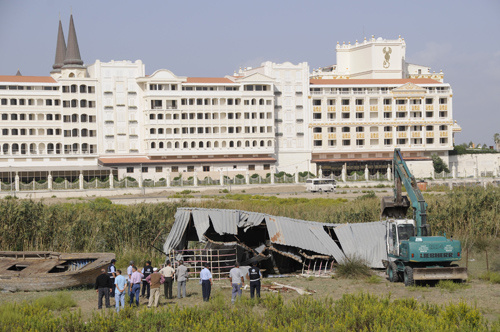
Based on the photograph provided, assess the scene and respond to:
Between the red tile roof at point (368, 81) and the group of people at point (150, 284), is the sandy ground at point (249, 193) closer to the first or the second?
the red tile roof at point (368, 81)

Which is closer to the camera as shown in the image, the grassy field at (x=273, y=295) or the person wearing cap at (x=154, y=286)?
the grassy field at (x=273, y=295)

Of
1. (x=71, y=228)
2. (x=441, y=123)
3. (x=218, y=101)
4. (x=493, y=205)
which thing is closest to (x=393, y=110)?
(x=441, y=123)

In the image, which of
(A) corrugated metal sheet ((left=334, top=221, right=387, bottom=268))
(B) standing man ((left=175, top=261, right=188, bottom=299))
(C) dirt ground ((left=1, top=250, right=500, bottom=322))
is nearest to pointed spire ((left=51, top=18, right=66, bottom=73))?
(A) corrugated metal sheet ((left=334, top=221, right=387, bottom=268))

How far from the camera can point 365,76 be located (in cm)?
11575

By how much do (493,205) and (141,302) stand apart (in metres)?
25.4

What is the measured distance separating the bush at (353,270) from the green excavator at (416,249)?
116 cm

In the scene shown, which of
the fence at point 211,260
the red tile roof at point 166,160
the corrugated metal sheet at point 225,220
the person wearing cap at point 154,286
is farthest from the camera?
the red tile roof at point 166,160

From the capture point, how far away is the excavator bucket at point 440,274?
28114 millimetres

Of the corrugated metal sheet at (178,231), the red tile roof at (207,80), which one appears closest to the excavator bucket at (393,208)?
the corrugated metal sheet at (178,231)

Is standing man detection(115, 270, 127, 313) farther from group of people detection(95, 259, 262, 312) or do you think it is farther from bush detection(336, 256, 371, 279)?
bush detection(336, 256, 371, 279)

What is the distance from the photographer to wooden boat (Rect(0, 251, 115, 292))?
2889 cm

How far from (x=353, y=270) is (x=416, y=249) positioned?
4.88m

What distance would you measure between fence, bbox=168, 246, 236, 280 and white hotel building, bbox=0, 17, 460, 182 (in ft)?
193

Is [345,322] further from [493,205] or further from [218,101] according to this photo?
[218,101]
